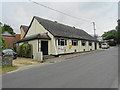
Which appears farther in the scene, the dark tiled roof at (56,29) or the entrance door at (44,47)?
the dark tiled roof at (56,29)

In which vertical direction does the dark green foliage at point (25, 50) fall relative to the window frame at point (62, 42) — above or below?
below

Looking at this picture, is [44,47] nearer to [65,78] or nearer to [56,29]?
[56,29]

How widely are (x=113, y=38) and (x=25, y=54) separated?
209 ft

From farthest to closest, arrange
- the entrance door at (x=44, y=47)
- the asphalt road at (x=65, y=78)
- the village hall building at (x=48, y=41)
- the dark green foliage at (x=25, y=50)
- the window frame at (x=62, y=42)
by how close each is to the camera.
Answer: the window frame at (x=62, y=42) < the entrance door at (x=44, y=47) < the dark green foliage at (x=25, y=50) < the village hall building at (x=48, y=41) < the asphalt road at (x=65, y=78)

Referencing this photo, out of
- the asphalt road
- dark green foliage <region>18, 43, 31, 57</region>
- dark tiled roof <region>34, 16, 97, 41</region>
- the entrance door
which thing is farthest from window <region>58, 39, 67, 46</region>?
the asphalt road

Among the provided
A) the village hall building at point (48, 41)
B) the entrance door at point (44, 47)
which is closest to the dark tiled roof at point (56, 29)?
the village hall building at point (48, 41)

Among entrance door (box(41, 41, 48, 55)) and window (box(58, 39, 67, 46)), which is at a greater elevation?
window (box(58, 39, 67, 46))

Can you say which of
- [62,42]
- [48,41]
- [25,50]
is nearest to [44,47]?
[48,41]

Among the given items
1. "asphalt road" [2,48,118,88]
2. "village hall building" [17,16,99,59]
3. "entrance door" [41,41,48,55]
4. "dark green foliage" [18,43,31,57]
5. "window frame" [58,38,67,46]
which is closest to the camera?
"asphalt road" [2,48,118,88]

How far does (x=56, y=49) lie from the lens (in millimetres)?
20406

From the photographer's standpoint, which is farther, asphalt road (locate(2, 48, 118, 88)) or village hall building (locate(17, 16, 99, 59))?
village hall building (locate(17, 16, 99, 59))

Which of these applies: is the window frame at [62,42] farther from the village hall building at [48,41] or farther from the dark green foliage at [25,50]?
the dark green foliage at [25,50]

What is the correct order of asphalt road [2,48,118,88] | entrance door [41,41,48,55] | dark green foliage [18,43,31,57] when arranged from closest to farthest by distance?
asphalt road [2,48,118,88]
dark green foliage [18,43,31,57]
entrance door [41,41,48,55]

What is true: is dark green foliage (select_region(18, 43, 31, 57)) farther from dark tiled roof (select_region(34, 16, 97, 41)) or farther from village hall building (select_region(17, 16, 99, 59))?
dark tiled roof (select_region(34, 16, 97, 41))
